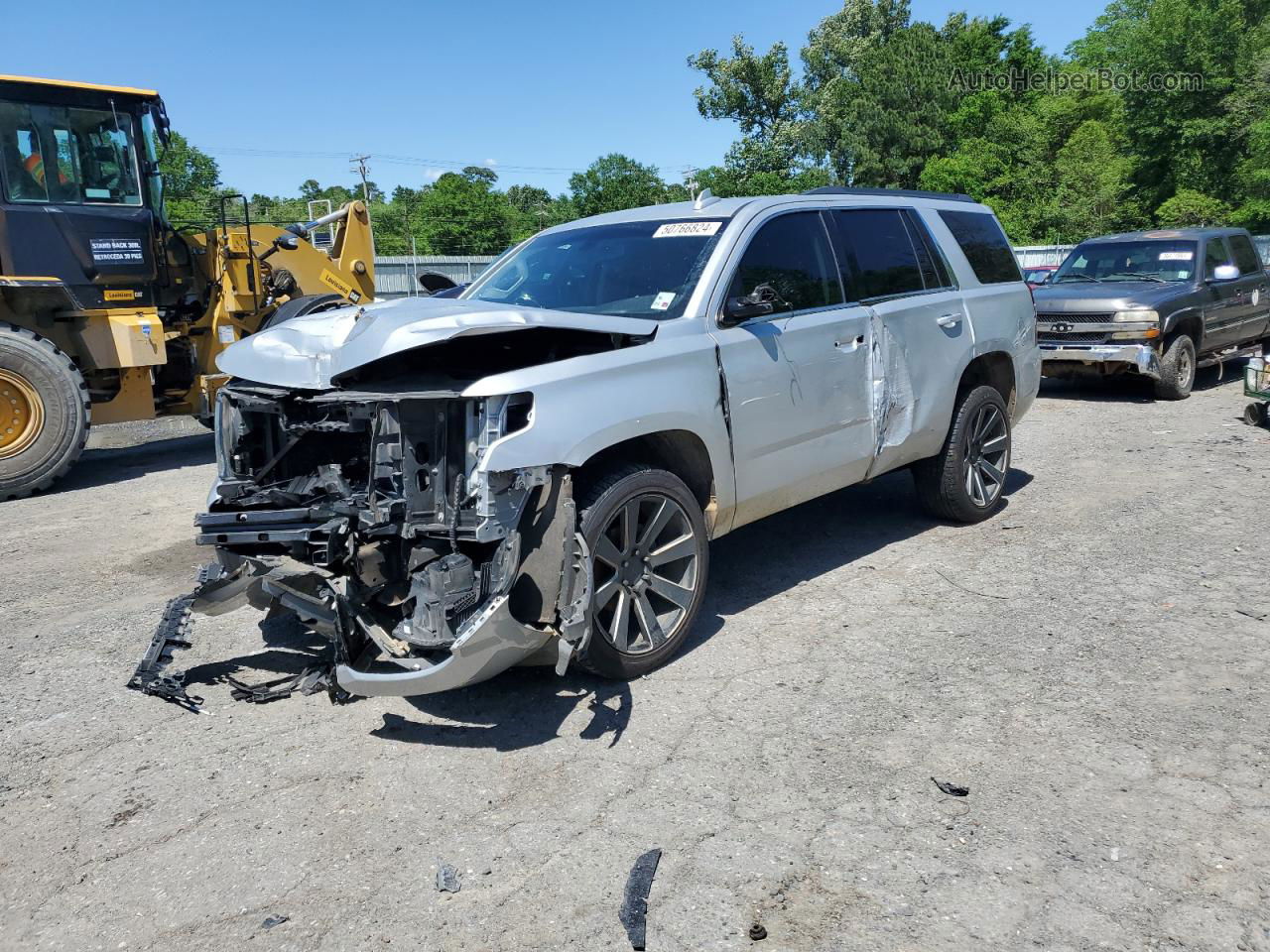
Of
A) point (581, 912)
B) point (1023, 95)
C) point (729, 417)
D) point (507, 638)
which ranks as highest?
point (1023, 95)

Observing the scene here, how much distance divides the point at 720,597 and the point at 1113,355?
7.82 metres

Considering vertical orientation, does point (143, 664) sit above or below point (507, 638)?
below

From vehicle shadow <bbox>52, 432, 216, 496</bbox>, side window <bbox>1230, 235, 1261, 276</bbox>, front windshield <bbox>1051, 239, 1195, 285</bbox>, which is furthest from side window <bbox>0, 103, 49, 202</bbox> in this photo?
side window <bbox>1230, 235, 1261, 276</bbox>

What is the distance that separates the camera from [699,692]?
4.09 metres

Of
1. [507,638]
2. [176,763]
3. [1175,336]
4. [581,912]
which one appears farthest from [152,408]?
[1175,336]

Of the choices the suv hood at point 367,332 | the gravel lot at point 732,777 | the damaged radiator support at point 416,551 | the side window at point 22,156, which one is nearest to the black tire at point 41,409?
the side window at point 22,156

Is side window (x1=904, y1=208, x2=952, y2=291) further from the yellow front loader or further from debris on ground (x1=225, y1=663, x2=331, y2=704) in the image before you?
the yellow front loader

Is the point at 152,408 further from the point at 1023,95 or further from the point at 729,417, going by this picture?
the point at 1023,95

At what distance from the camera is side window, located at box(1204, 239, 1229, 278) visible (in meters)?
11.7

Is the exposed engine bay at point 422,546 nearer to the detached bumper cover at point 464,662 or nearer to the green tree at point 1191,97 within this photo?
the detached bumper cover at point 464,662

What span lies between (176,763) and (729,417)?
2.68 meters

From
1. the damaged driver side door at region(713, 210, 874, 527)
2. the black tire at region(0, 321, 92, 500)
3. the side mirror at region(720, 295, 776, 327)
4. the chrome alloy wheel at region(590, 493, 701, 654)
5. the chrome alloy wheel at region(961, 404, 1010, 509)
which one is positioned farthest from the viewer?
the black tire at region(0, 321, 92, 500)

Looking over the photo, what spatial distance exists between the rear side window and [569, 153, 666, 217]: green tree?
6479cm

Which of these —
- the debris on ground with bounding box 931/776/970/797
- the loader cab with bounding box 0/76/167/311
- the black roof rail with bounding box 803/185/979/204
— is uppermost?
the loader cab with bounding box 0/76/167/311
